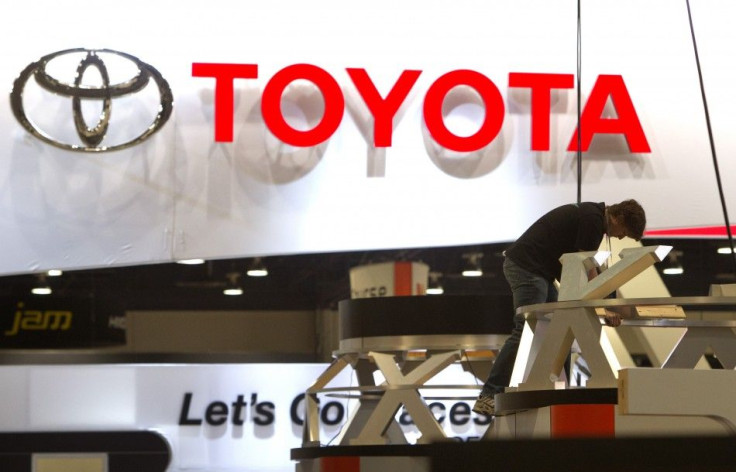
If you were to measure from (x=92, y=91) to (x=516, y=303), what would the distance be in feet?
19.6

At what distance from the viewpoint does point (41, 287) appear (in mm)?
14312

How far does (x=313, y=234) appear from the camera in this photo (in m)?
11.3

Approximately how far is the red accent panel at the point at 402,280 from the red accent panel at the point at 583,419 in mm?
6497

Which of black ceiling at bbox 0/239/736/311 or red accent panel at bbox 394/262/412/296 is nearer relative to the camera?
red accent panel at bbox 394/262/412/296

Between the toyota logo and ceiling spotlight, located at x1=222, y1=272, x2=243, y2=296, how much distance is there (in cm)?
367

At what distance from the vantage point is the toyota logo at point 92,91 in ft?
35.7

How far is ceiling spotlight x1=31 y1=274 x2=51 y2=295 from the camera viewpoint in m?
14.3

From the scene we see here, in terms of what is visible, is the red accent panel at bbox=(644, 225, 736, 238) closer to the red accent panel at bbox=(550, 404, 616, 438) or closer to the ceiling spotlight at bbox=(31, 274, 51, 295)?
the red accent panel at bbox=(550, 404, 616, 438)

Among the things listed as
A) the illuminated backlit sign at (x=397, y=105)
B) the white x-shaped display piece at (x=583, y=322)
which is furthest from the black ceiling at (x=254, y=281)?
the white x-shaped display piece at (x=583, y=322)

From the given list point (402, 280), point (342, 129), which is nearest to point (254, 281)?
point (402, 280)

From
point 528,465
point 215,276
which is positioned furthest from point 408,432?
point 528,465

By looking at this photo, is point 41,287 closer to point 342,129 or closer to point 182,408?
point 182,408

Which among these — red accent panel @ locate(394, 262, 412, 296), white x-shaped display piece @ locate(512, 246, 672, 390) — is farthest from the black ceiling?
white x-shaped display piece @ locate(512, 246, 672, 390)

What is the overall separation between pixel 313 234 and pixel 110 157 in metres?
2.03
